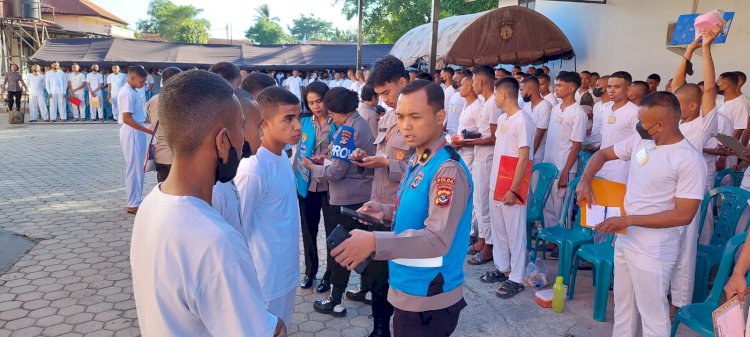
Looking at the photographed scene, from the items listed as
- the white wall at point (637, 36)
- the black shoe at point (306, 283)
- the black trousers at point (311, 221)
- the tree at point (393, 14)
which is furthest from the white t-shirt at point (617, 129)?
the tree at point (393, 14)

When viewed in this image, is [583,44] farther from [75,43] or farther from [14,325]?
[75,43]

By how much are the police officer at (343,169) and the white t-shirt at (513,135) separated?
1388mm

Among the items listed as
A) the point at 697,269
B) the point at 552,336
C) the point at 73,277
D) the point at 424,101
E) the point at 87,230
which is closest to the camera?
the point at 424,101

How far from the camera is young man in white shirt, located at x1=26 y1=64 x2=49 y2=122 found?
16578mm

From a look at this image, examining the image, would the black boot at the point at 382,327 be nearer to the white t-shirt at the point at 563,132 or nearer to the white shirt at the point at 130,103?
the white t-shirt at the point at 563,132

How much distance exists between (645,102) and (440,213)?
1879 mm

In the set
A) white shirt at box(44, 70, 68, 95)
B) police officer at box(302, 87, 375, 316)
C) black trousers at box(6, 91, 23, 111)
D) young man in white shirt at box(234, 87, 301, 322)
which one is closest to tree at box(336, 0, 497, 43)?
white shirt at box(44, 70, 68, 95)

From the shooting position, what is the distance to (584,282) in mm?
4773

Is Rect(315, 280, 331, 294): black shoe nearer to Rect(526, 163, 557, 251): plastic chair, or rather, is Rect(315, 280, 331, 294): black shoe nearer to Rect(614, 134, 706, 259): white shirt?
Rect(526, 163, 557, 251): plastic chair

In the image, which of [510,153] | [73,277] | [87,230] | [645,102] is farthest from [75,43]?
[645,102]

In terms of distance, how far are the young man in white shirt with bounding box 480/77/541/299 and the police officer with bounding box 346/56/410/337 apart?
53.0 inches

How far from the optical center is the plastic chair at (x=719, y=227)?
3934mm

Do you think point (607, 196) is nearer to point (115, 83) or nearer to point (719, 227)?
point (719, 227)

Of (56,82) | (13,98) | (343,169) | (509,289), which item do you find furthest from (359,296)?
(13,98)
